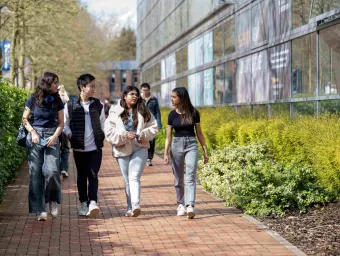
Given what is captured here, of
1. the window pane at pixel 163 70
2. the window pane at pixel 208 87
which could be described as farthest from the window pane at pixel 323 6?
the window pane at pixel 163 70

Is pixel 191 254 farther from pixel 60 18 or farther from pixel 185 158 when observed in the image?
pixel 60 18

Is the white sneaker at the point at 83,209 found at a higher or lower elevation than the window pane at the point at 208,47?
lower

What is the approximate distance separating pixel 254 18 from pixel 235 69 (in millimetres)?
2976

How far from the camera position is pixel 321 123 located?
11.0 meters

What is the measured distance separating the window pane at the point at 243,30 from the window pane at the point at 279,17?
2.66 m

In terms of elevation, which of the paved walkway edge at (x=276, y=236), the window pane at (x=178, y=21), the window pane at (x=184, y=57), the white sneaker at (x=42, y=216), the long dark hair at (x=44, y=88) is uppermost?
the window pane at (x=178, y=21)

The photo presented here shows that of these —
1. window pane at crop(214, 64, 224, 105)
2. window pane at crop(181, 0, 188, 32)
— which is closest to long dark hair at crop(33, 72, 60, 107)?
window pane at crop(214, 64, 224, 105)

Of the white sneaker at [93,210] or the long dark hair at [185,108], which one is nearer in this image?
the white sneaker at [93,210]

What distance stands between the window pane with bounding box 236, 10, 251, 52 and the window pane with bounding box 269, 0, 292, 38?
2664 mm

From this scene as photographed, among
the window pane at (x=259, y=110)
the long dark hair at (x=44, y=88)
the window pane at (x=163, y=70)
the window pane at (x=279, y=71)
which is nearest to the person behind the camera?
the long dark hair at (x=44, y=88)

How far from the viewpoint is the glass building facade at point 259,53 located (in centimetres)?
1594

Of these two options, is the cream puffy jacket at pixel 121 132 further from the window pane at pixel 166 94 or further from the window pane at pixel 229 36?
the window pane at pixel 166 94

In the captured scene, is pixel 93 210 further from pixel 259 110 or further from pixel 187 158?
pixel 259 110

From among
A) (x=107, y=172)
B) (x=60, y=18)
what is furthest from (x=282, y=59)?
(x=60, y=18)
